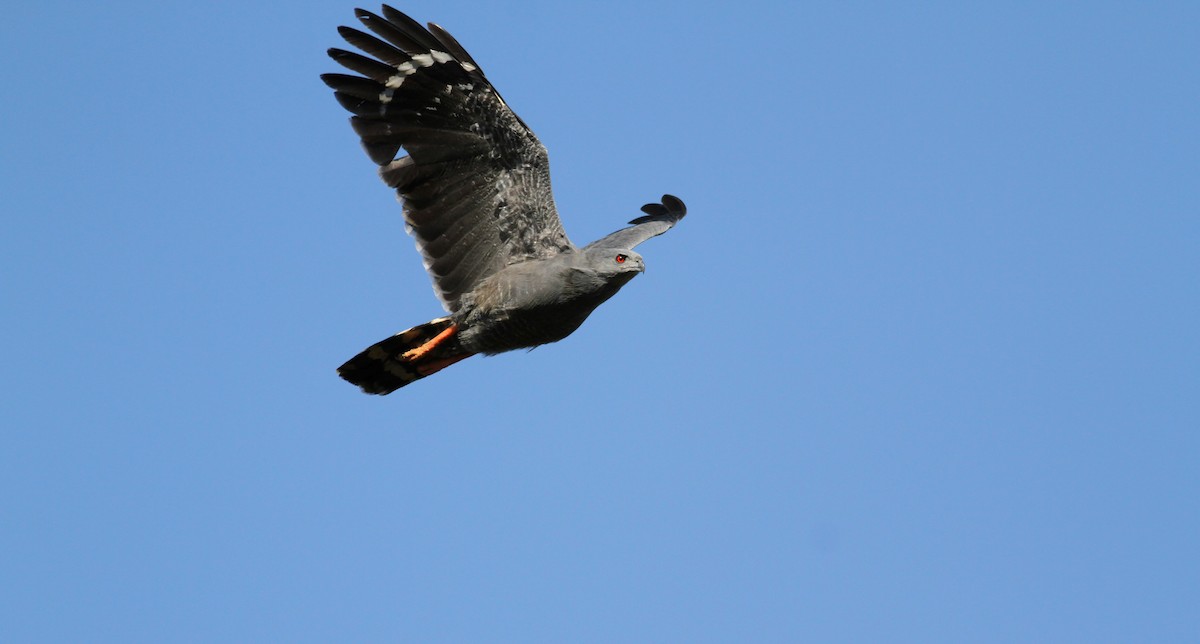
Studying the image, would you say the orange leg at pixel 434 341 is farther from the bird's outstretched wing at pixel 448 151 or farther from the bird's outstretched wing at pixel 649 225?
the bird's outstretched wing at pixel 649 225

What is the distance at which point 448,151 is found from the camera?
9.73 meters

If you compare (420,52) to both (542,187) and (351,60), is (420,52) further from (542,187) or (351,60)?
(542,187)

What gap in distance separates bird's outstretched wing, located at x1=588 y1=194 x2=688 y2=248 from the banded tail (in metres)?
1.29

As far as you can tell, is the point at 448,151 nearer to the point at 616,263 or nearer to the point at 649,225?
the point at 616,263

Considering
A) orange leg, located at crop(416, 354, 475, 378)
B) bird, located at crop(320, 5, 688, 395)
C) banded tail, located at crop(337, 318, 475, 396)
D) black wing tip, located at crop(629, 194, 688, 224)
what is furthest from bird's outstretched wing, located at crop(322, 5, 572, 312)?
black wing tip, located at crop(629, 194, 688, 224)

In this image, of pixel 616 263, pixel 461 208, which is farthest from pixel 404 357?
pixel 616 263

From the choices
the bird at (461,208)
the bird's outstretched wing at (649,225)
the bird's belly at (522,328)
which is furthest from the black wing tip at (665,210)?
the bird's belly at (522,328)

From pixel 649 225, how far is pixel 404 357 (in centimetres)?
238

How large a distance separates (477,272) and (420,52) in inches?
66.6

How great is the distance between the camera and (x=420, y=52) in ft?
31.1

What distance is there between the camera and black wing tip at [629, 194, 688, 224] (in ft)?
39.6

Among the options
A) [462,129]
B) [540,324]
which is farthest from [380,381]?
[462,129]

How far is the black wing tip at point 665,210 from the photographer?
12.1 meters

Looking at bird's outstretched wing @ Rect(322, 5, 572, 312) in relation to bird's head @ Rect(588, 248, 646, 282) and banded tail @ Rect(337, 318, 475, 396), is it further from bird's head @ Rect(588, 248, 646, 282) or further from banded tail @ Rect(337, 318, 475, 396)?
bird's head @ Rect(588, 248, 646, 282)
